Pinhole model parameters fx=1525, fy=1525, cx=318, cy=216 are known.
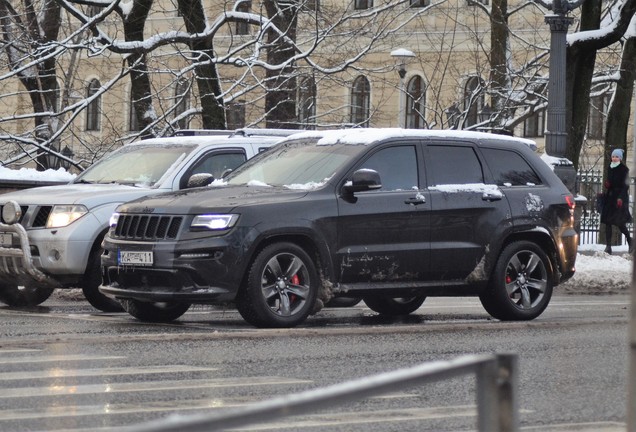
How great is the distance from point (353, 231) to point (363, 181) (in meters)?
0.48

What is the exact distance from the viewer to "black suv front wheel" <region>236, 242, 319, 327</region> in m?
12.2

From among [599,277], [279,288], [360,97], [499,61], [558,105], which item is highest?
[499,61]

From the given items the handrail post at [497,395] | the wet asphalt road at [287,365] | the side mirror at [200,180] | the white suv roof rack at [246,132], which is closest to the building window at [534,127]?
the white suv roof rack at [246,132]

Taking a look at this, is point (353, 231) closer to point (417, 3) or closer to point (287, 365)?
point (287, 365)

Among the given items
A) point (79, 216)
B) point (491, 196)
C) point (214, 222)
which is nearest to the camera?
point (214, 222)

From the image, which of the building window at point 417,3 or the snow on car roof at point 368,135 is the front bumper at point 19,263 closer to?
the snow on car roof at point 368,135

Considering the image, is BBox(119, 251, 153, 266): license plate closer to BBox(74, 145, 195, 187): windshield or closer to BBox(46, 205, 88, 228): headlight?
BBox(46, 205, 88, 228): headlight

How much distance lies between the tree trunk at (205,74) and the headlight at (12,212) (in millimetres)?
Answer: 12760

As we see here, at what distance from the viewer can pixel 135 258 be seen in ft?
41.0

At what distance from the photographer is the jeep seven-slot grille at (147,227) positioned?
12344mm

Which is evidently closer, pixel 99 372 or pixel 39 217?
pixel 99 372

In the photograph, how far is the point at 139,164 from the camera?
15578 mm

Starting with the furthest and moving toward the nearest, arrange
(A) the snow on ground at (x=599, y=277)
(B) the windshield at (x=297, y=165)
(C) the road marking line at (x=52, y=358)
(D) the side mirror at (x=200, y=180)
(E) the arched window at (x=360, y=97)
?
(E) the arched window at (x=360, y=97) → (A) the snow on ground at (x=599, y=277) → (D) the side mirror at (x=200, y=180) → (B) the windshield at (x=297, y=165) → (C) the road marking line at (x=52, y=358)

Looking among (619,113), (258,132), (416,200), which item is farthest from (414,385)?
(619,113)
